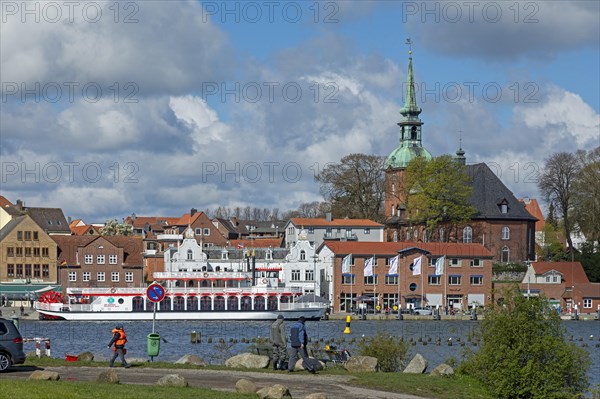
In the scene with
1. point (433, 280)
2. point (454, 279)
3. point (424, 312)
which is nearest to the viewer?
point (424, 312)

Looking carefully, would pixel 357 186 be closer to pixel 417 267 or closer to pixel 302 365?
pixel 417 267

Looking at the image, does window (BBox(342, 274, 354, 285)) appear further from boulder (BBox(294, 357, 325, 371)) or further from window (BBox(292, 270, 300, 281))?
boulder (BBox(294, 357, 325, 371))

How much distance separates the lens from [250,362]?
40.9 m

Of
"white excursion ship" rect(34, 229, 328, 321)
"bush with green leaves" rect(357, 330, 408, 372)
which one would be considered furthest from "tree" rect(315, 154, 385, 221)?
"bush with green leaves" rect(357, 330, 408, 372)

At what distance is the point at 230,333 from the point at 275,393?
64.3 m

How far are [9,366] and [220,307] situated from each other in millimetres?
82825

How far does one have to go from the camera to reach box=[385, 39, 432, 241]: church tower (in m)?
159

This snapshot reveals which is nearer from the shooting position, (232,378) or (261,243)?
(232,378)

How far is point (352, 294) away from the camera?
131875 millimetres

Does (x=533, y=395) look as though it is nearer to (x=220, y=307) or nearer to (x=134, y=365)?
(x=134, y=365)

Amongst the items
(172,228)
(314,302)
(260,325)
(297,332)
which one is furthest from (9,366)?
(172,228)

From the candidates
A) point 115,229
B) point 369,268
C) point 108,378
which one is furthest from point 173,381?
point 115,229

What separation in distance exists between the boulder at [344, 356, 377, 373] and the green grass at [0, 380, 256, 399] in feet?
28.8

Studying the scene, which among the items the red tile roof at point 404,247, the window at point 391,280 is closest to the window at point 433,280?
the red tile roof at point 404,247
